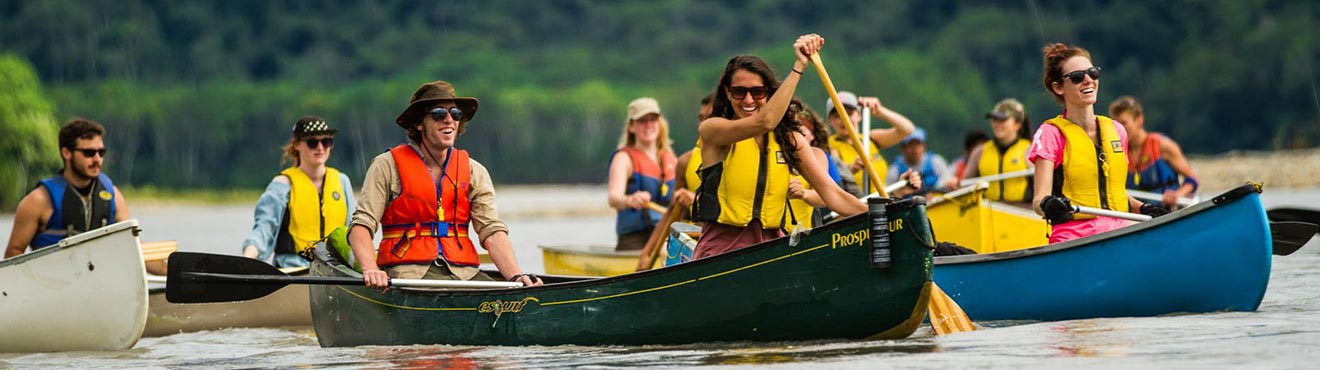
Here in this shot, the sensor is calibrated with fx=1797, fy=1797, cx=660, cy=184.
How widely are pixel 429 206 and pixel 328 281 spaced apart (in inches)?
23.2

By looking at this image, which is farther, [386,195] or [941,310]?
[941,310]

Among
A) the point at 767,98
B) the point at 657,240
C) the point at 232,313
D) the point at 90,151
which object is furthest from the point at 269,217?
the point at 767,98

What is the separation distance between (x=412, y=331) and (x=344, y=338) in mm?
676

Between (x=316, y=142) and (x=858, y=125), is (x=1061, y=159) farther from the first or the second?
(x=316, y=142)

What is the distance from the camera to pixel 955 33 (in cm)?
7675

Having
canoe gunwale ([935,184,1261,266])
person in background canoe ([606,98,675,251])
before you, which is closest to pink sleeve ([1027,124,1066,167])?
canoe gunwale ([935,184,1261,266])

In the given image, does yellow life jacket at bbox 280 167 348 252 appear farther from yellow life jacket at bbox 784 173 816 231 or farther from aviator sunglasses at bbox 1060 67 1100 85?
aviator sunglasses at bbox 1060 67 1100 85

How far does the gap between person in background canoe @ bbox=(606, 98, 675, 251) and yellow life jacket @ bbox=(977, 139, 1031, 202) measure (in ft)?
8.15

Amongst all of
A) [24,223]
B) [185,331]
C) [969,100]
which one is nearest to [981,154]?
[185,331]

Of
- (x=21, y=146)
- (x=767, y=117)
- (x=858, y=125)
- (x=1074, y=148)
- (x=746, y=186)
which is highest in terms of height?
(x=21, y=146)

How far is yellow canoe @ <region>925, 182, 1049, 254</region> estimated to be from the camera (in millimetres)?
10648

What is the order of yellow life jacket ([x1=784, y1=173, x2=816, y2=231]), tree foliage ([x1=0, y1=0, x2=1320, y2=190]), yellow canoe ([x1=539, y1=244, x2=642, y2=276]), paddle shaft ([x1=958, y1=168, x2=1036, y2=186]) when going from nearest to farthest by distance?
yellow life jacket ([x1=784, y1=173, x2=816, y2=231])
yellow canoe ([x1=539, y1=244, x2=642, y2=276])
paddle shaft ([x1=958, y1=168, x2=1036, y2=186])
tree foliage ([x1=0, y1=0, x2=1320, y2=190])

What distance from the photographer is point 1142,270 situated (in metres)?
8.09

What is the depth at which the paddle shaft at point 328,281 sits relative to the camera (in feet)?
24.6
